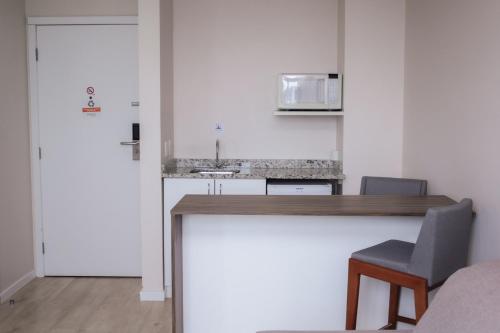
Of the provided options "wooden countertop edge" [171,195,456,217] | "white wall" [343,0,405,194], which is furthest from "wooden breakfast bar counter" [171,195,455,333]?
"white wall" [343,0,405,194]

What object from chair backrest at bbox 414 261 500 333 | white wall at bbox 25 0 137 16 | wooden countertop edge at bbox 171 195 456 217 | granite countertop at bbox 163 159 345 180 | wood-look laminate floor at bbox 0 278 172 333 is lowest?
wood-look laminate floor at bbox 0 278 172 333

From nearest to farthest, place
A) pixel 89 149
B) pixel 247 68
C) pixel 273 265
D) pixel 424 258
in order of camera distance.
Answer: pixel 424 258 < pixel 273 265 < pixel 89 149 < pixel 247 68

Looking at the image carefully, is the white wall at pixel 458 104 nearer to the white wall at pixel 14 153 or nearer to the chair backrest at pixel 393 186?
the chair backrest at pixel 393 186

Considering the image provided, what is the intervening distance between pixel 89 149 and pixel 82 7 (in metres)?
1.20

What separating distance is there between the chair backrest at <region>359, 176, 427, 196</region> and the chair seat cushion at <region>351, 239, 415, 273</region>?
74 cm

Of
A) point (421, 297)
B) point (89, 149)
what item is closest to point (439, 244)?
point (421, 297)

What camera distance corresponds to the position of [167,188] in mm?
3432

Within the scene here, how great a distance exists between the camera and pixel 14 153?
3.57 meters

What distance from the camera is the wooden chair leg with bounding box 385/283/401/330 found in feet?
7.92

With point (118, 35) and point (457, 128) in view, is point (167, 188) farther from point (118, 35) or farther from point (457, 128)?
point (457, 128)

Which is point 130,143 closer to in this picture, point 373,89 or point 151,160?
point 151,160

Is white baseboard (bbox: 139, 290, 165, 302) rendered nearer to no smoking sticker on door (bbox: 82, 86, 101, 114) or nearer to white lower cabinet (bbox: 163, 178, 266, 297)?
white lower cabinet (bbox: 163, 178, 266, 297)

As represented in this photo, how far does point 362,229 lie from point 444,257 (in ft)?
1.76

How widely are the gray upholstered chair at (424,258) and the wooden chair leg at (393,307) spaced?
28 centimetres
